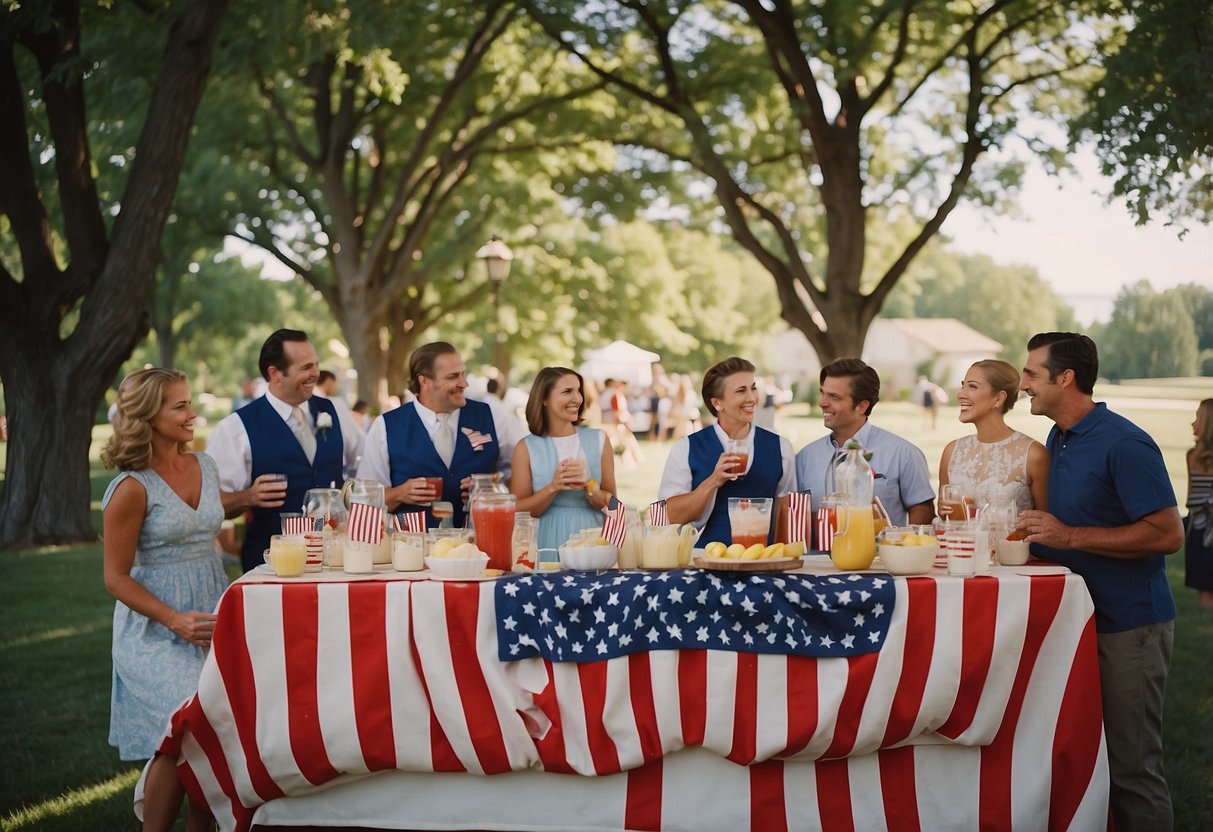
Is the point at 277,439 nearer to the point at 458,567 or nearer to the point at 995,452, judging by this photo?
the point at 458,567

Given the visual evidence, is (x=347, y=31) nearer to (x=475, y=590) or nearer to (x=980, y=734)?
(x=475, y=590)

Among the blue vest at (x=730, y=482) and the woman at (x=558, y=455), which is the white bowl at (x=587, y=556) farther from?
the woman at (x=558, y=455)

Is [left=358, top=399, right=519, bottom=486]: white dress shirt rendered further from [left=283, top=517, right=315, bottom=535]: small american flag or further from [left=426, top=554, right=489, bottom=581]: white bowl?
[left=426, top=554, right=489, bottom=581]: white bowl

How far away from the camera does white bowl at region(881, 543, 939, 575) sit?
4449mm

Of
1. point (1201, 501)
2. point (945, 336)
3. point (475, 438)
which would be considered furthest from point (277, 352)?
point (945, 336)

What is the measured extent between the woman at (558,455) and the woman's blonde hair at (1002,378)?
6.02 feet

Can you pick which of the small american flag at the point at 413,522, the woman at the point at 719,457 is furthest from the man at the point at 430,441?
the woman at the point at 719,457

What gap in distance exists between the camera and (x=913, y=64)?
1513 cm

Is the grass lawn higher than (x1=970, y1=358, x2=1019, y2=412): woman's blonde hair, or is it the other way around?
(x1=970, y1=358, x2=1019, y2=412): woman's blonde hair

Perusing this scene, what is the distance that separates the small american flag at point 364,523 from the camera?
4.65 meters

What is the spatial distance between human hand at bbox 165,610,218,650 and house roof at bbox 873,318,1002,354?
90.5m

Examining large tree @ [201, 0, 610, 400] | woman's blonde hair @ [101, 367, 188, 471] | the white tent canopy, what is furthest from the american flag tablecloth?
the white tent canopy

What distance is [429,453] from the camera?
6148mm

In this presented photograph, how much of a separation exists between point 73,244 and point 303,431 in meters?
7.57
